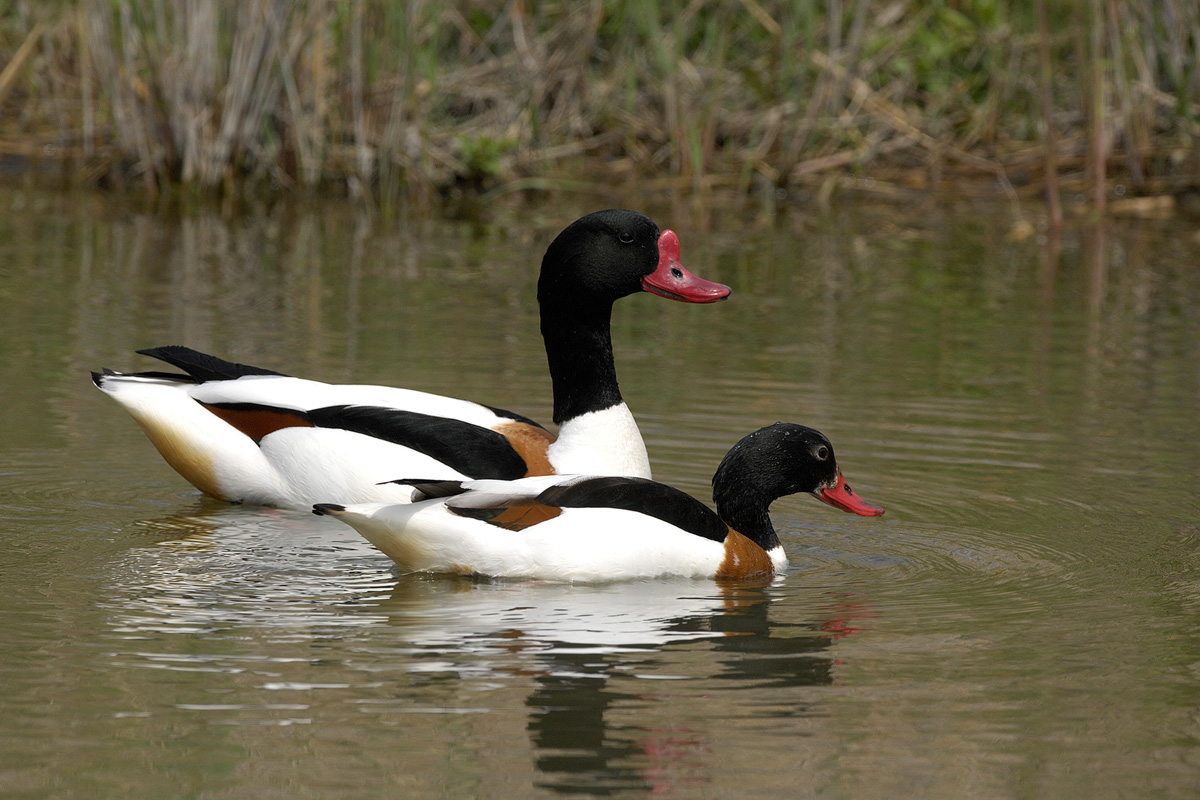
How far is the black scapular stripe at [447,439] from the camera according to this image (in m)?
6.86

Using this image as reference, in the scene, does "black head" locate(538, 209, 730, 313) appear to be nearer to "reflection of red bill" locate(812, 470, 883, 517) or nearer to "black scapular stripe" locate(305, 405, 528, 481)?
"black scapular stripe" locate(305, 405, 528, 481)

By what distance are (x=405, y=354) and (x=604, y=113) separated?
795cm

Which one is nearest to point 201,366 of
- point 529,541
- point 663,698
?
point 529,541

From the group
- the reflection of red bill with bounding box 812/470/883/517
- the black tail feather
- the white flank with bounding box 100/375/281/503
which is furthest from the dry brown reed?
the black tail feather

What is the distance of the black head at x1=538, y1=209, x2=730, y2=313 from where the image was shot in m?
7.26

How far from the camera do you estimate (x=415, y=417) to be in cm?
695

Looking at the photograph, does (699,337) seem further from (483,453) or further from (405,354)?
(483,453)

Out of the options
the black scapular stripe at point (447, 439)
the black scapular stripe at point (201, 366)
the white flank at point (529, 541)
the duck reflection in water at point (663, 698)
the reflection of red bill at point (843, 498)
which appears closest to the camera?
the duck reflection in water at point (663, 698)

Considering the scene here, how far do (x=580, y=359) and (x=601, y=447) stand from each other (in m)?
0.43

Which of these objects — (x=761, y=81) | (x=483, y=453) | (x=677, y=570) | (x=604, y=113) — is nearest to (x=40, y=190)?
(x=604, y=113)

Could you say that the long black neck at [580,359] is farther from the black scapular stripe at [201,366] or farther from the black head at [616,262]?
the black scapular stripe at [201,366]

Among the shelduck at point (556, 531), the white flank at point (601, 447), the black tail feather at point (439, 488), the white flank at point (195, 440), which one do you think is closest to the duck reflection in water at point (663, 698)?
the shelduck at point (556, 531)

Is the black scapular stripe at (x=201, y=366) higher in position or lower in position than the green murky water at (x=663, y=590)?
higher

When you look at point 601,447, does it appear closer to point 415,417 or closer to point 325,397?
point 415,417
